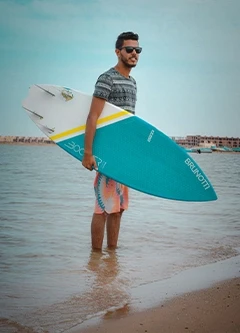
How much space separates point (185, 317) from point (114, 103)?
156 cm

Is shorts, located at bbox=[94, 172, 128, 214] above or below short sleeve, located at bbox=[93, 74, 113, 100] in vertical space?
below

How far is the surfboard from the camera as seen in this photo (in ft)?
10.1

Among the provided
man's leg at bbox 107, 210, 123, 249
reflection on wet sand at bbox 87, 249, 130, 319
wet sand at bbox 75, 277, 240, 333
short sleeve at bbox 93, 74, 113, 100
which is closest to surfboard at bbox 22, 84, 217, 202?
short sleeve at bbox 93, 74, 113, 100

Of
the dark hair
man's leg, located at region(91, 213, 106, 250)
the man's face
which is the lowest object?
man's leg, located at region(91, 213, 106, 250)

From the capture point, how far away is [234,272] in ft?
8.97

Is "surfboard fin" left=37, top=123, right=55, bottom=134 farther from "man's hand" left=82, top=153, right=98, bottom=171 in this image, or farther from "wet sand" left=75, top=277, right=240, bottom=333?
"wet sand" left=75, top=277, right=240, bottom=333

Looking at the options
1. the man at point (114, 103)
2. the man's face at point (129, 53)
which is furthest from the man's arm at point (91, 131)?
the man's face at point (129, 53)

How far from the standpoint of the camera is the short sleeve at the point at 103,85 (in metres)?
2.91

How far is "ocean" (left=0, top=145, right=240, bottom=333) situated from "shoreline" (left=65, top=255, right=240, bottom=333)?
0.04 m

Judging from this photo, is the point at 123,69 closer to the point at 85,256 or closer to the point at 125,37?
the point at 125,37

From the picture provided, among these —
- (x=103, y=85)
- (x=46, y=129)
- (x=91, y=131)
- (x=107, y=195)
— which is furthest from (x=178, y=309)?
(x=46, y=129)

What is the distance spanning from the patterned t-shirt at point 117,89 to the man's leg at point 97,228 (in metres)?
0.70

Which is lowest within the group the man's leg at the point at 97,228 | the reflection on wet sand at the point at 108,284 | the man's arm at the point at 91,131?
the reflection on wet sand at the point at 108,284

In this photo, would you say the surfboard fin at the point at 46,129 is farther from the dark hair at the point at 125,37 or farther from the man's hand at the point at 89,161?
the dark hair at the point at 125,37
